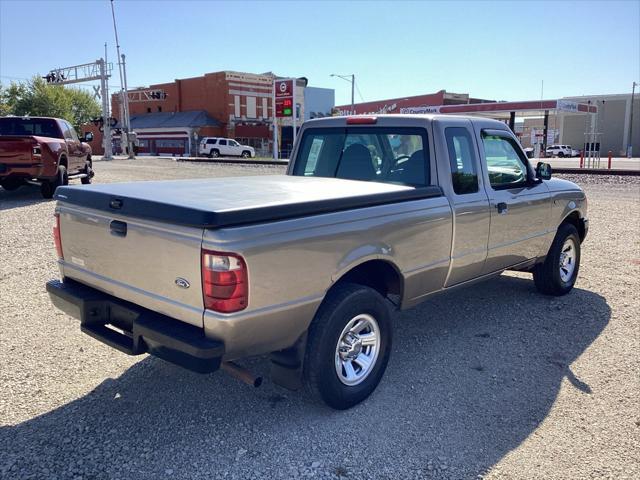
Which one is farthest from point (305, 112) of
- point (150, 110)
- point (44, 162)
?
point (44, 162)

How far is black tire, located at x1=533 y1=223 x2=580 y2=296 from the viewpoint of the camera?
19.9 ft

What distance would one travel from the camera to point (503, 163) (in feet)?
17.5

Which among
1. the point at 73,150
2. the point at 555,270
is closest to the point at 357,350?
the point at 555,270

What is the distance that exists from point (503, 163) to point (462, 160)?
2.59 feet

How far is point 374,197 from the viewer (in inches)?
146

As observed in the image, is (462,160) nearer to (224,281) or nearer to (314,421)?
(314,421)

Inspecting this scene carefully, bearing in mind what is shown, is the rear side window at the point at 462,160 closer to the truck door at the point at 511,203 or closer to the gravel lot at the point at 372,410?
the truck door at the point at 511,203

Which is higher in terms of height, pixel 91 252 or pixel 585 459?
pixel 91 252

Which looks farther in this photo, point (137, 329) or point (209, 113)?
point (209, 113)

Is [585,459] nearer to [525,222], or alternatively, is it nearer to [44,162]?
[525,222]

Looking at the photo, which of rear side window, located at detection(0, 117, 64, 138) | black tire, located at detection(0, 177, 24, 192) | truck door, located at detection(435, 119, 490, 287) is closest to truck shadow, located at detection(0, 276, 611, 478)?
truck door, located at detection(435, 119, 490, 287)

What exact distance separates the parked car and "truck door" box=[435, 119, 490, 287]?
0.6 inches

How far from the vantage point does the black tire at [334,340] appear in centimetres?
342

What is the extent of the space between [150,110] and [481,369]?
230ft
